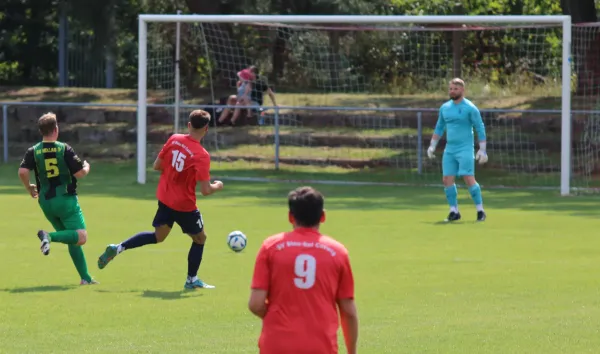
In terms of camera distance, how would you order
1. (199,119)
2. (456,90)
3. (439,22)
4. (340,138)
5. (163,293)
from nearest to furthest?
(199,119)
(163,293)
(456,90)
(439,22)
(340,138)

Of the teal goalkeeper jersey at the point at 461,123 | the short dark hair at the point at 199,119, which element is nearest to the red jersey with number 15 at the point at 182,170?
the short dark hair at the point at 199,119

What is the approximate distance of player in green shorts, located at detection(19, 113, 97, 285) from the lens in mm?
12273

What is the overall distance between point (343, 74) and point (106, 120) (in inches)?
236

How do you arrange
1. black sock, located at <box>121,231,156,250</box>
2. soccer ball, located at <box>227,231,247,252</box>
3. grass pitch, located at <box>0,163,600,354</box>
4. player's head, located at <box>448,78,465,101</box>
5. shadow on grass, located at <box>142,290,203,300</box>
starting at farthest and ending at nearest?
1. player's head, located at <box>448,78,465,101</box>
2. soccer ball, located at <box>227,231,247,252</box>
3. black sock, located at <box>121,231,156,250</box>
4. shadow on grass, located at <box>142,290,203,300</box>
5. grass pitch, located at <box>0,163,600,354</box>

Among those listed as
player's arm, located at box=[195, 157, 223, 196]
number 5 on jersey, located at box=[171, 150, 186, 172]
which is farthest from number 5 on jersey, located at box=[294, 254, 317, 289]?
number 5 on jersey, located at box=[171, 150, 186, 172]

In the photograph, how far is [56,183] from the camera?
12.4m

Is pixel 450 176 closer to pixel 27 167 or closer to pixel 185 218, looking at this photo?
pixel 185 218

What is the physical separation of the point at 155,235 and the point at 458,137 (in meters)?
6.72

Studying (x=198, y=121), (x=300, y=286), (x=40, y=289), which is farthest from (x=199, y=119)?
(x=300, y=286)

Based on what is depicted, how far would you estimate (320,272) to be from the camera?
6.14m

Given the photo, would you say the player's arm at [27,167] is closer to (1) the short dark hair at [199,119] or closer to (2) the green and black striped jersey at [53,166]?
(2) the green and black striped jersey at [53,166]

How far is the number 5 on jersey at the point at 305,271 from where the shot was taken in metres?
6.12

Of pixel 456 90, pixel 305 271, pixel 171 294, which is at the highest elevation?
pixel 456 90

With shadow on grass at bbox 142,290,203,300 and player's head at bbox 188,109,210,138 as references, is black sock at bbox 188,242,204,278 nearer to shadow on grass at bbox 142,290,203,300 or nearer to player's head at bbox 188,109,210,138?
shadow on grass at bbox 142,290,203,300
